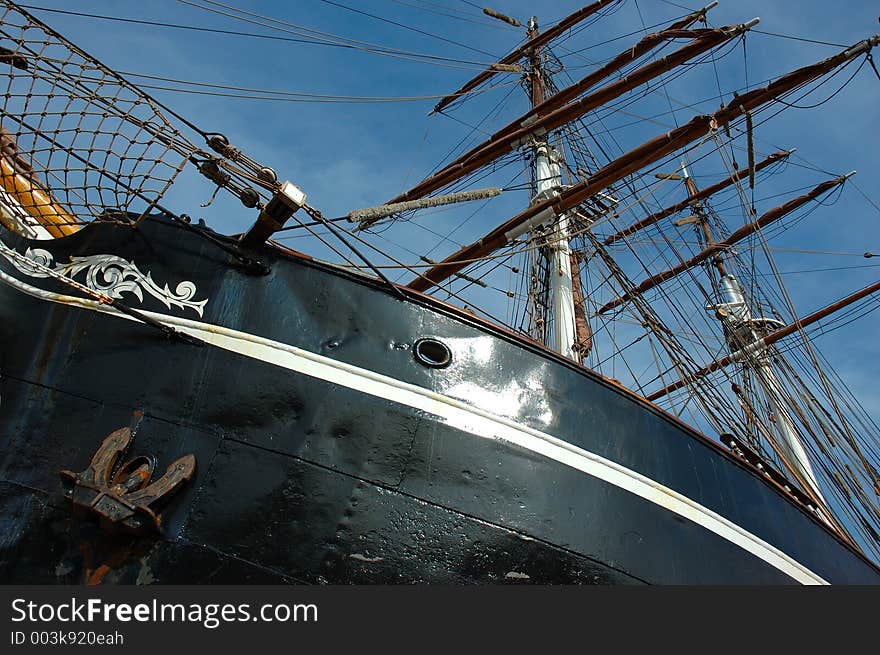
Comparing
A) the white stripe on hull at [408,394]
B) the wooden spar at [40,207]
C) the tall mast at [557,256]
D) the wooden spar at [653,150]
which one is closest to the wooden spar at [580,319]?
the tall mast at [557,256]

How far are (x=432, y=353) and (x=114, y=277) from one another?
2226mm

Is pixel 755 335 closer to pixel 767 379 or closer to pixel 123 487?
pixel 767 379

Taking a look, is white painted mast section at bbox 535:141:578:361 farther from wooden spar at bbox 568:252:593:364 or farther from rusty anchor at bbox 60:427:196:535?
rusty anchor at bbox 60:427:196:535

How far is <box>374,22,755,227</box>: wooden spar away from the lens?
12469mm

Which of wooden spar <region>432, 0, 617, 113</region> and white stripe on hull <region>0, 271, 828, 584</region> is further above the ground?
wooden spar <region>432, 0, 617, 113</region>

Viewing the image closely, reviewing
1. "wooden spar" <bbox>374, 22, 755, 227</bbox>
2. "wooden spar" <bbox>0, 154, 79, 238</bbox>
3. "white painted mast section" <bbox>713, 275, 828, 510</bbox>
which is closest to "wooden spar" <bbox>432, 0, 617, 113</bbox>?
"wooden spar" <bbox>374, 22, 755, 227</bbox>

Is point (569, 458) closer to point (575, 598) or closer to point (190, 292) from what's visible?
point (575, 598)

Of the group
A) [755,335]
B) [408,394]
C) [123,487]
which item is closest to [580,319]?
[755,335]

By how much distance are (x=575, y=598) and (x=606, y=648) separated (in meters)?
0.34

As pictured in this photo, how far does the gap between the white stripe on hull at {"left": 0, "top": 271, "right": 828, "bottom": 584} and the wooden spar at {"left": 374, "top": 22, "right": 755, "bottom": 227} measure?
950 cm

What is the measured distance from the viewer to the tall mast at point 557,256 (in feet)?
32.7

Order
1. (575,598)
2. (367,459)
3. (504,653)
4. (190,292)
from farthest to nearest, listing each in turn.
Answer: (190,292) < (367,459) < (575,598) < (504,653)

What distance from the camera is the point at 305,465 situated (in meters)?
4.14

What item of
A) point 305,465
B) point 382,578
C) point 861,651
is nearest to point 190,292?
point 305,465
